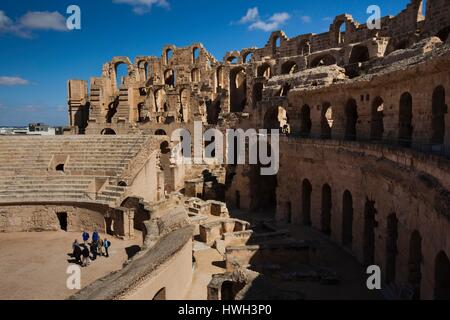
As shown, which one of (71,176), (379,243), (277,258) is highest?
(71,176)

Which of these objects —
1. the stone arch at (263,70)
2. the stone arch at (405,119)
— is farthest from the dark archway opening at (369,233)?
the stone arch at (263,70)

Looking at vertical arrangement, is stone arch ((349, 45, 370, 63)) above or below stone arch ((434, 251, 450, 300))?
above

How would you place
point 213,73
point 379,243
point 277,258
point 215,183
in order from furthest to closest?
point 213,73
point 215,183
point 277,258
point 379,243

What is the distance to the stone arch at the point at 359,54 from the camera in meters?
23.0

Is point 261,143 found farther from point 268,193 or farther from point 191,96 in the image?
point 191,96

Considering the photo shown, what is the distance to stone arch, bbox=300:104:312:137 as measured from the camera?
1803 centimetres

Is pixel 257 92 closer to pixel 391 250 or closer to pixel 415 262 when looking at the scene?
pixel 391 250

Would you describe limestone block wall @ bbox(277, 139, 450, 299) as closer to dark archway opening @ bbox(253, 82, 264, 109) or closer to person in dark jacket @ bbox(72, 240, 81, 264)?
person in dark jacket @ bbox(72, 240, 81, 264)

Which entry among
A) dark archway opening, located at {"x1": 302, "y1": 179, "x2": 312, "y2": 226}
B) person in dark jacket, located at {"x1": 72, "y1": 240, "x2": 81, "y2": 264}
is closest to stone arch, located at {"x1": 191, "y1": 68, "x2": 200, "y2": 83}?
dark archway opening, located at {"x1": 302, "y1": 179, "x2": 312, "y2": 226}

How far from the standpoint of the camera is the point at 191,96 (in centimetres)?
3256

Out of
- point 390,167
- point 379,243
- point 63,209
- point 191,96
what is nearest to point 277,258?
point 379,243

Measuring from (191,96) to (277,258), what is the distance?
73.5ft

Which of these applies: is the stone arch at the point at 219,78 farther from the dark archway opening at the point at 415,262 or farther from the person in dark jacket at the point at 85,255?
the dark archway opening at the point at 415,262

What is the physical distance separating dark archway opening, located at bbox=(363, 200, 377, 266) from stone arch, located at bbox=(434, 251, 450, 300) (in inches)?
195
